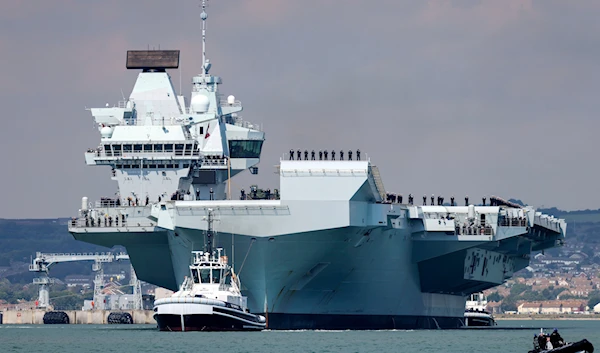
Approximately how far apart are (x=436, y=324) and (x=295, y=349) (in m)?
24.7

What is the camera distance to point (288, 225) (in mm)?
60438

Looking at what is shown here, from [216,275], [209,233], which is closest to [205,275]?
[216,275]

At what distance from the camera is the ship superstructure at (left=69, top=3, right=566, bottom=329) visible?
6069 centimetres

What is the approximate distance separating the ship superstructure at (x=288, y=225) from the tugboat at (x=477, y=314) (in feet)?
24.7

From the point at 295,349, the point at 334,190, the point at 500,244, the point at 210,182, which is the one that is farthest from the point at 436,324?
the point at 295,349

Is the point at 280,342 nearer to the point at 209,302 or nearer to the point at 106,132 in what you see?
the point at 209,302

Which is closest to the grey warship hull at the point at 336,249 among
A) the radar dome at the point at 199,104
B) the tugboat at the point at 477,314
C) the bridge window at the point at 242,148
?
the bridge window at the point at 242,148

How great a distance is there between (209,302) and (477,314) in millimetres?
33647

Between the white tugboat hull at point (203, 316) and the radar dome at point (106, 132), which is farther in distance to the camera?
the radar dome at point (106, 132)

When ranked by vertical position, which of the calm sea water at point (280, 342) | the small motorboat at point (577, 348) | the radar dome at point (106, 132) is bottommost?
the small motorboat at point (577, 348)

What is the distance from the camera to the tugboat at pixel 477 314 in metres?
88.9

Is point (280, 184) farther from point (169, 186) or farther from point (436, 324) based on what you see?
point (436, 324)

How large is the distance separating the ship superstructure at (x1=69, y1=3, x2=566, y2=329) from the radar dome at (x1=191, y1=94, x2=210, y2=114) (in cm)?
13

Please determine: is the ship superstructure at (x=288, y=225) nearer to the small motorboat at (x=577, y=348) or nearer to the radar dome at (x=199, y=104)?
the radar dome at (x=199, y=104)
